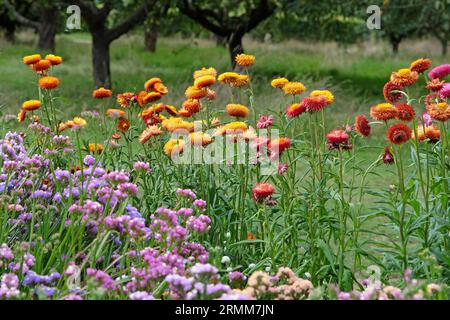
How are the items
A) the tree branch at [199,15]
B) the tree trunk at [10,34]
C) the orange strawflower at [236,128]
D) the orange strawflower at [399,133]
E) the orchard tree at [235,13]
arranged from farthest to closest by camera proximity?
the tree trunk at [10,34], the tree branch at [199,15], the orchard tree at [235,13], the orange strawflower at [236,128], the orange strawflower at [399,133]

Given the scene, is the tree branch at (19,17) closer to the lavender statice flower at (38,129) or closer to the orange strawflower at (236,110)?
the lavender statice flower at (38,129)

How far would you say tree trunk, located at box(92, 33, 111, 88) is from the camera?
13250 millimetres

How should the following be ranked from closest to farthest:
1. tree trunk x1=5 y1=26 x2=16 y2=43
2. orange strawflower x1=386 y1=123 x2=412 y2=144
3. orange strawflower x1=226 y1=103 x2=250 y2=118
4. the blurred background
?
1. orange strawflower x1=386 y1=123 x2=412 y2=144
2. orange strawflower x1=226 y1=103 x2=250 y2=118
3. the blurred background
4. tree trunk x1=5 y1=26 x2=16 y2=43

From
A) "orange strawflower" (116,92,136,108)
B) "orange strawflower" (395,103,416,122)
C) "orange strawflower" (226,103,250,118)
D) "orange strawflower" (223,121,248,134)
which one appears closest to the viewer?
"orange strawflower" (395,103,416,122)

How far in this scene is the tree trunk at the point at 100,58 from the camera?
43.5 ft

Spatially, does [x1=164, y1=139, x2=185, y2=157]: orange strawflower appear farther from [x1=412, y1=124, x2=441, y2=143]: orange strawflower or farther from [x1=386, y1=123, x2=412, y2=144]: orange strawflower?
[x1=412, y1=124, x2=441, y2=143]: orange strawflower

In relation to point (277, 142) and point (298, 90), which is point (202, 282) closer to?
point (277, 142)

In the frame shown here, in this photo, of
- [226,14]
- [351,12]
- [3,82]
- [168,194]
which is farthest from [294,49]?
[168,194]

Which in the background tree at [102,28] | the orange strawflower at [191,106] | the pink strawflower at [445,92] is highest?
the background tree at [102,28]

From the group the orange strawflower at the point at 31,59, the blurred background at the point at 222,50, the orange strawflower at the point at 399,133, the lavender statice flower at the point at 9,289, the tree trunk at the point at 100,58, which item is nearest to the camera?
the lavender statice flower at the point at 9,289

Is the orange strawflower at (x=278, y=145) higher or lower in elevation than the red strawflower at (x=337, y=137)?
lower

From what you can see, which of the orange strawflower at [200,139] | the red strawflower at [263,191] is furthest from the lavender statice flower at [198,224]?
the orange strawflower at [200,139]

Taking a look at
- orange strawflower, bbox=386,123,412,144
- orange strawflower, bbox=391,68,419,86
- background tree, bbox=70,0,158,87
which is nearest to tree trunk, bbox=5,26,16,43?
background tree, bbox=70,0,158,87
